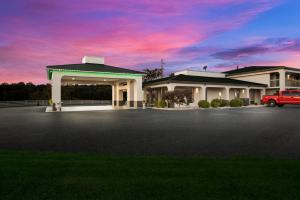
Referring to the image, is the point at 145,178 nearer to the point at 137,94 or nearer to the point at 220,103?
the point at 137,94

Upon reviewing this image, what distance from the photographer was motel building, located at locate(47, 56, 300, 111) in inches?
1078

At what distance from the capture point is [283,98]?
1217 inches

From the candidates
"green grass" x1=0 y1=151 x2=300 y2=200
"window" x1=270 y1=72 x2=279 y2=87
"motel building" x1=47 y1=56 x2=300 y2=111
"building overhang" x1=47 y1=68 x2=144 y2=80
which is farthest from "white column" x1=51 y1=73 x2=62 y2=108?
"window" x1=270 y1=72 x2=279 y2=87

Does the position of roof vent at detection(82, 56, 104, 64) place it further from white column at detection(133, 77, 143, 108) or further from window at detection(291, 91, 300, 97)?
window at detection(291, 91, 300, 97)

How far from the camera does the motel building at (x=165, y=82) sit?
2738cm

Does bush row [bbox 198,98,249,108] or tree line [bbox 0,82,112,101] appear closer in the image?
bush row [bbox 198,98,249,108]

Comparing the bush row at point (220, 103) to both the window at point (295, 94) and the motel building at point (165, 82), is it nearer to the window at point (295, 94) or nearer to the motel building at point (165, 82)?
the motel building at point (165, 82)

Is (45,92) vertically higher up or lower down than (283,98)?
higher up

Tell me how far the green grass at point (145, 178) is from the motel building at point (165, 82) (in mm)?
22065

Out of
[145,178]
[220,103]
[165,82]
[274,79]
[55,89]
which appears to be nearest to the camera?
[145,178]

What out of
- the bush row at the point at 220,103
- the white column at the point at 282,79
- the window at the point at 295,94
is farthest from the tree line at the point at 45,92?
the window at the point at 295,94

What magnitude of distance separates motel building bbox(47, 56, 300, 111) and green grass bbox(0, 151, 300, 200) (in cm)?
2206

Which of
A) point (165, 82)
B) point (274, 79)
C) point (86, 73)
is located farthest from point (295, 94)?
point (86, 73)

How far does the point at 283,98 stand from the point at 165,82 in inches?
658
